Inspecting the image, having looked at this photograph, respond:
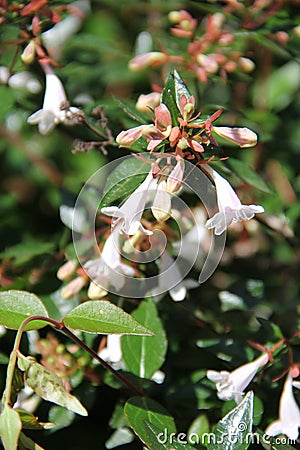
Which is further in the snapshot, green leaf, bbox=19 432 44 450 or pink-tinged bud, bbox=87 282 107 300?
pink-tinged bud, bbox=87 282 107 300

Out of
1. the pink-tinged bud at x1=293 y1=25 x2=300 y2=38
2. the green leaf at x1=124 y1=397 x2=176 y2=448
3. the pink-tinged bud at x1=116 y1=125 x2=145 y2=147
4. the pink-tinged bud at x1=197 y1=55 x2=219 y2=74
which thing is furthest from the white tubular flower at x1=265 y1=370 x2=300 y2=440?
the pink-tinged bud at x1=293 y1=25 x2=300 y2=38

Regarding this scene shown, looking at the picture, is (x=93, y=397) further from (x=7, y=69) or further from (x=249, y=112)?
(x=249, y=112)

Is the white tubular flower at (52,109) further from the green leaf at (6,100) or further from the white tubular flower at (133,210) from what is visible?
the white tubular flower at (133,210)

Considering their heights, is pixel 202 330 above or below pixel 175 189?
below

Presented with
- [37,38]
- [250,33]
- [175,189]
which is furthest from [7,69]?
[175,189]

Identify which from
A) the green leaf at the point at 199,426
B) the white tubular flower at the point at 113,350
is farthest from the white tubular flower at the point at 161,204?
the green leaf at the point at 199,426

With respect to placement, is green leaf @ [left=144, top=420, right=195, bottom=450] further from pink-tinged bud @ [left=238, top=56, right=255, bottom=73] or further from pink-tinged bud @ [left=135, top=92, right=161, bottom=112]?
pink-tinged bud @ [left=238, top=56, right=255, bottom=73]
